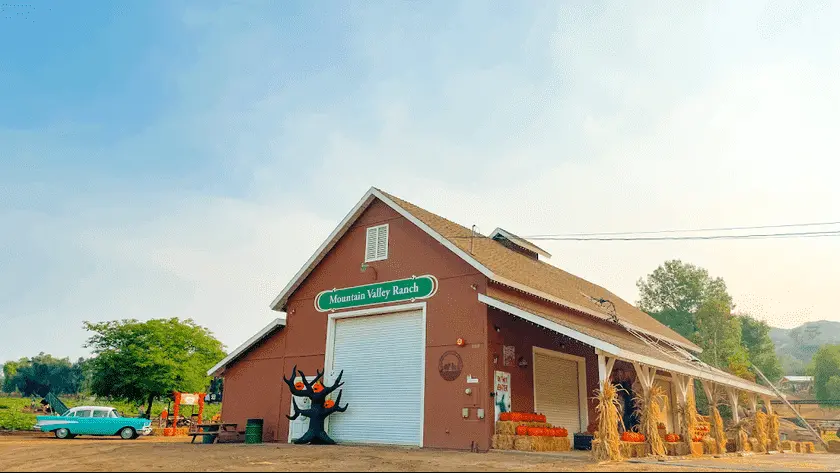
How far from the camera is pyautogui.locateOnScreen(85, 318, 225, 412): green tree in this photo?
39375 mm

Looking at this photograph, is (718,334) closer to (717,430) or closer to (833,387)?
(717,430)

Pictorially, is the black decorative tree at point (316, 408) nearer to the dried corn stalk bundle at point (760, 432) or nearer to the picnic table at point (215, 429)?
the picnic table at point (215, 429)

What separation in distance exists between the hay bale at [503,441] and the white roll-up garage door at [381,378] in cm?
257

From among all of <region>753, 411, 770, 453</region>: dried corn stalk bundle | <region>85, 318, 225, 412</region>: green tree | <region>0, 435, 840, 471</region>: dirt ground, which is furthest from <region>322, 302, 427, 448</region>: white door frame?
<region>85, 318, 225, 412</region>: green tree

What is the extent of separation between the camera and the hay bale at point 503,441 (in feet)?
54.4

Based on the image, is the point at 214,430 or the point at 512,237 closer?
the point at 214,430

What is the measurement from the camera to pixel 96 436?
2928 cm

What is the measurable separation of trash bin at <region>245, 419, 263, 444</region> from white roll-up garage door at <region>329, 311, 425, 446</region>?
305 centimetres

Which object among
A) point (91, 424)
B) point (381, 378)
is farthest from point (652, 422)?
point (91, 424)

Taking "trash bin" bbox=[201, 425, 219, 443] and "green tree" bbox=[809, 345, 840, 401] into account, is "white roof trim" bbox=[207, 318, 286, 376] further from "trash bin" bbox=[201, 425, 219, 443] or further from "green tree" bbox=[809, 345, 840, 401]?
"green tree" bbox=[809, 345, 840, 401]

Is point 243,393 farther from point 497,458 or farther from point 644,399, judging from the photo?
point 644,399

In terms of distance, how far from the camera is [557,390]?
830 inches

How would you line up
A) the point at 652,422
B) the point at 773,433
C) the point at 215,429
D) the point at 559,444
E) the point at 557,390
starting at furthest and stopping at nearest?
the point at 773,433 → the point at 215,429 → the point at 557,390 → the point at 559,444 → the point at 652,422

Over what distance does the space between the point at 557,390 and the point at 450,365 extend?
487cm
